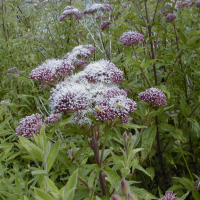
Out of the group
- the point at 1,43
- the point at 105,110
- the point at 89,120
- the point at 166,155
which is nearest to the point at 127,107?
the point at 105,110

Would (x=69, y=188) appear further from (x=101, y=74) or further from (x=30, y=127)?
(x=101, y=74)

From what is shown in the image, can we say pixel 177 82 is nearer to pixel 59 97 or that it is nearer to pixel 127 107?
pixel 127 107

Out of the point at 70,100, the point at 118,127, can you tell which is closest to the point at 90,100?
the point at 70,100

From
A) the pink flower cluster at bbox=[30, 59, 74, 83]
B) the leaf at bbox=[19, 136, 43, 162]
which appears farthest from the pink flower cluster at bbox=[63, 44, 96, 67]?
the leaf at bbox=[19, 136, 43, 162]

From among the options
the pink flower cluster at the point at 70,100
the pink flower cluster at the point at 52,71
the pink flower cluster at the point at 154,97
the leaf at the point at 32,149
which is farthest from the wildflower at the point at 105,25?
the leaf at the point at 32,149

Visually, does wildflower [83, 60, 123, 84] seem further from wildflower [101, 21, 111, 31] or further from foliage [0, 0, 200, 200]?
wildflower [101, 21, 111, 31]

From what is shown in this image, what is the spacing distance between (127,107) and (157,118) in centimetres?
126

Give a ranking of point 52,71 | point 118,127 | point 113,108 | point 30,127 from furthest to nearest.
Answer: point 118,127, point 52,71, point 30,127, point 113,108

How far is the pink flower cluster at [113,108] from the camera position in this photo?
5.32ft

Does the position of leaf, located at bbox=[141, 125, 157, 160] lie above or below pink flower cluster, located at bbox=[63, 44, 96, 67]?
below

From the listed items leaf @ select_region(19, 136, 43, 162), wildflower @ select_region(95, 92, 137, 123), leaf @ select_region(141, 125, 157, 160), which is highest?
leaf @ select_region(19, 136, 43, 162)

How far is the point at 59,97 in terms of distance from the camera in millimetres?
1752

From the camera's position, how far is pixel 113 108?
1.67m

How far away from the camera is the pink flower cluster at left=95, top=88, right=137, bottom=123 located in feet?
5.32
